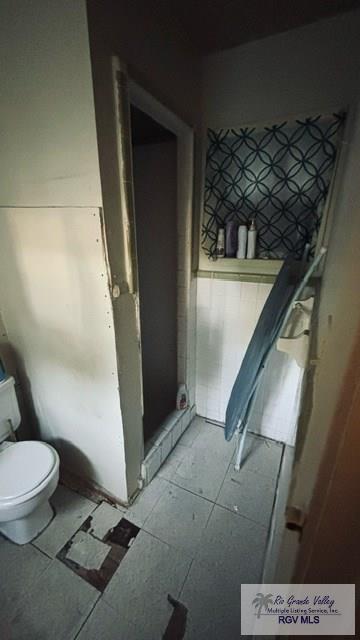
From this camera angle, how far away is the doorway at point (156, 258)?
1.69m

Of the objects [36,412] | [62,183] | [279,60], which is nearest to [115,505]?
[36,412]

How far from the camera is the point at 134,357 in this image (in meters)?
1.28

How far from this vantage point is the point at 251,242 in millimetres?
1544

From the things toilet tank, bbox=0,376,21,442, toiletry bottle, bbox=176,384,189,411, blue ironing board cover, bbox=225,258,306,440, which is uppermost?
blue ironing board cover, bbox=225,258,306,440

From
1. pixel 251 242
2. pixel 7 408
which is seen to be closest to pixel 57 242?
pixel 7 408

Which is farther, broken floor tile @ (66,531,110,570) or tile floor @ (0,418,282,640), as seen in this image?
broken floor tile @ (66,531,110,570)

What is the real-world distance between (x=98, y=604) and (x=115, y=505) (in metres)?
0.41

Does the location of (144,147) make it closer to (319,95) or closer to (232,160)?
(232,160)

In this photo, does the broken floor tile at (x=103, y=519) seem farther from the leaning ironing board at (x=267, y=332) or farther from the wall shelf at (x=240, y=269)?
the wall shelf at (x=240, y=269)

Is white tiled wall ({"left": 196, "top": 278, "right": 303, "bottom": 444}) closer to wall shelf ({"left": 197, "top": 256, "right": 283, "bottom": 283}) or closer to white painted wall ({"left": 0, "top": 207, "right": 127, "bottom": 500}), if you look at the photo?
wall shelf ({"left": 197, "top": 256, "right": 283, "bottom": 283})

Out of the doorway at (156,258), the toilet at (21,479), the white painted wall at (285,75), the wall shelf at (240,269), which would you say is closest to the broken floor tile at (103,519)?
the toilet at (21,479)

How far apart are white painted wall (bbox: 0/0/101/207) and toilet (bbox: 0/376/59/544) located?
105cm

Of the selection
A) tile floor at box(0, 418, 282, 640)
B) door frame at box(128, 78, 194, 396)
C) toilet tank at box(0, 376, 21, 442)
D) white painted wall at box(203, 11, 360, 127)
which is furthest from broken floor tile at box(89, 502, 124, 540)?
white painted wall at box(203, 11, 360, 127)

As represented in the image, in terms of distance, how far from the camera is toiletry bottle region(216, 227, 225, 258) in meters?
1.62
